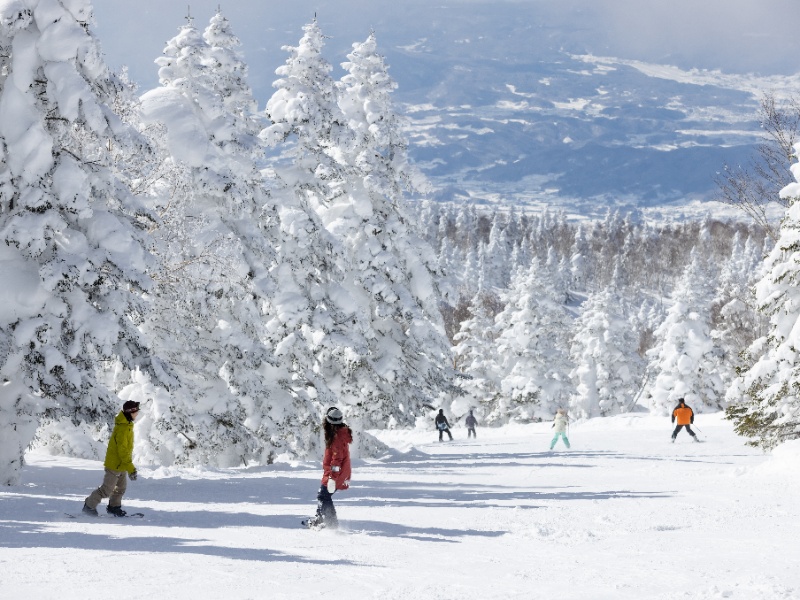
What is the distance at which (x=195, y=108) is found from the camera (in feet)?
71.8

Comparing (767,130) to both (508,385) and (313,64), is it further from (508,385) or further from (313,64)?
(508,385)

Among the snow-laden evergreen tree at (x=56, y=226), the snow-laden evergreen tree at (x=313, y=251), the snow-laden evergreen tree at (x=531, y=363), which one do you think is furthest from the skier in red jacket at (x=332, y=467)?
the snow-laden evergreen tree at (x=531, y=363)

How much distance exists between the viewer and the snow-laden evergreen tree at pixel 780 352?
70.3ft

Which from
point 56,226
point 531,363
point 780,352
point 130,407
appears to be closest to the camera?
point 130,407

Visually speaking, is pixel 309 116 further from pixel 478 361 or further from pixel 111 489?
pixel 478 361

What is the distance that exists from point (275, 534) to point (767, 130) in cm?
1944

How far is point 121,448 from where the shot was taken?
39.3 ft

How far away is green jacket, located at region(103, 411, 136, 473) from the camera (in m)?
11.9

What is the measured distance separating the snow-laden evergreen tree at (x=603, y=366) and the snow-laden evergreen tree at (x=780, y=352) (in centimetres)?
3960

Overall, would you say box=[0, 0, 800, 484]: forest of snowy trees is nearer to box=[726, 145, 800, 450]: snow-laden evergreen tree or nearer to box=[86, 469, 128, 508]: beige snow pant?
box=[726, 145, 800, 450]: snow-laden evergreen tree

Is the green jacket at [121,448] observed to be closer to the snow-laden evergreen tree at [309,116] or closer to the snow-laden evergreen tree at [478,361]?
the snow-laden evergreen tree at [309,116]

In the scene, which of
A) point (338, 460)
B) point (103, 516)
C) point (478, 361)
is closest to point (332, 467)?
point (338, 460)

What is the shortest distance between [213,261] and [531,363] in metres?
36.8

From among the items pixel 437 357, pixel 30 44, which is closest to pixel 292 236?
pixel 437 357
